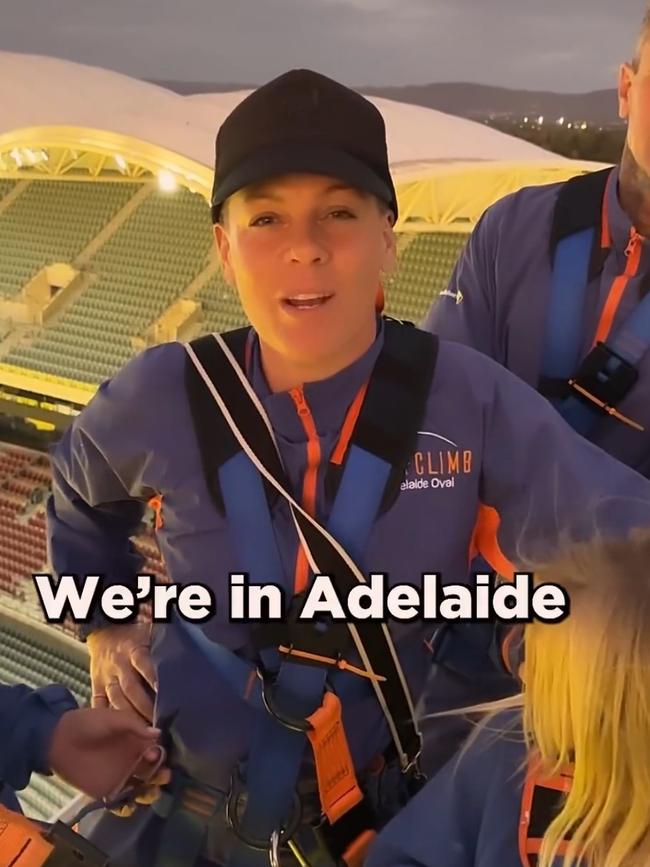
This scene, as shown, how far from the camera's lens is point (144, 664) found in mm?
957

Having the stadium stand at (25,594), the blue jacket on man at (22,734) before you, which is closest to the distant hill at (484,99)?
the stadium stand at (25,594)

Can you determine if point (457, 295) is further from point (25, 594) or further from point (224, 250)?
point (25, 594)

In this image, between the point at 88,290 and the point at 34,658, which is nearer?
the point at 34,658

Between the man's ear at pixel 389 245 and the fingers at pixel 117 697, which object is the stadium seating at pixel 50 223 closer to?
the fingers at pixel 117 697

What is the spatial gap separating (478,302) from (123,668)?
0.71 m

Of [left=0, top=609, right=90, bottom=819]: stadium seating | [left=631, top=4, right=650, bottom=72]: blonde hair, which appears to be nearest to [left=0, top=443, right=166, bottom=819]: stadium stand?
[left=0, top=609, right=90, bottom=819]: stadium seating

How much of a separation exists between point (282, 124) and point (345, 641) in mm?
540

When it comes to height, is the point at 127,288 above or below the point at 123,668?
below

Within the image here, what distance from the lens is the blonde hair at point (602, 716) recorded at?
2.01 ft

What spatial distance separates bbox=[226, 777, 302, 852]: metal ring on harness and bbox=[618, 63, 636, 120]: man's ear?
3.04 feet

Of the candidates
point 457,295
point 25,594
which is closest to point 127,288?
point 25,594

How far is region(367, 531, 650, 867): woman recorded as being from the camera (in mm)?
615

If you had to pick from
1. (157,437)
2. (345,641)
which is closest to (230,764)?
(345,641)

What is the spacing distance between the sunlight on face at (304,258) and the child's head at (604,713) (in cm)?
35
